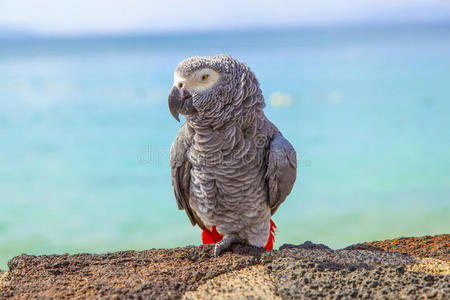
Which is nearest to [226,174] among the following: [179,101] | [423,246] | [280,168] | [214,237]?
[280,168]

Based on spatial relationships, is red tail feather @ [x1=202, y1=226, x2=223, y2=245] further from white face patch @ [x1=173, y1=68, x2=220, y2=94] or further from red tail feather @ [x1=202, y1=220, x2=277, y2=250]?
white face patch @ [x1=173, y1=68, x2=220, y2=94]

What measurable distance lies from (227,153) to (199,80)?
31cm

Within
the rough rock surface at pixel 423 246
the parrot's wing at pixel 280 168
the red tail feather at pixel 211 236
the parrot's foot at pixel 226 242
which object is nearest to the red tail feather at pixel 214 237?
the red tail feather at pixel 211 236

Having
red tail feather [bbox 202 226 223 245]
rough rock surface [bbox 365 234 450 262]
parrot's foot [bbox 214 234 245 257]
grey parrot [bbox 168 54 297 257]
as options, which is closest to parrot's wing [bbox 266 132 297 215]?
grey parrot [bbox 168 54 297 257]

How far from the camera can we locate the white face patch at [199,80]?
4.90 ft

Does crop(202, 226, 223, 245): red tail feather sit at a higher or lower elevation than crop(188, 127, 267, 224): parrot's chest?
lower

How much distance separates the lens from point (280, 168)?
1.68 meters

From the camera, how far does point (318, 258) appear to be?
161 cm

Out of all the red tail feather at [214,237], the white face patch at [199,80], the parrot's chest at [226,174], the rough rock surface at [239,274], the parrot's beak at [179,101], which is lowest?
the rough rock surface at [239,274]

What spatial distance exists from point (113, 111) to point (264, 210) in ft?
25.9

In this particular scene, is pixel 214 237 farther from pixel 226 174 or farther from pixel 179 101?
pixel 179 101

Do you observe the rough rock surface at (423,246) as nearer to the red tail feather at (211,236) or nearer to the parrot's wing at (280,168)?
the parrot's wing at (280,168)

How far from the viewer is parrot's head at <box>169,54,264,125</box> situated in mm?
1499

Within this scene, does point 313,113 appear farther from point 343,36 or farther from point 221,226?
point 343,36
